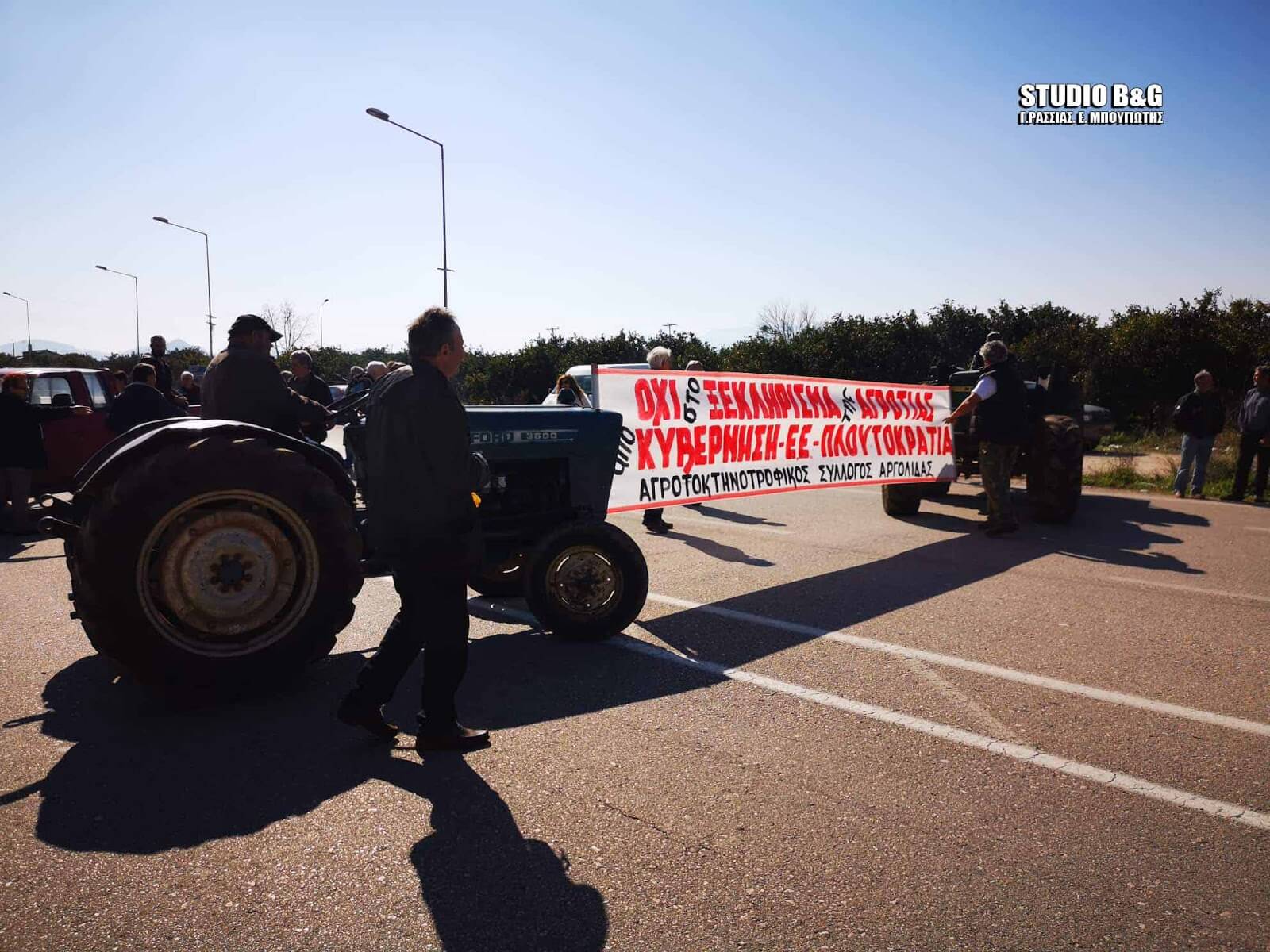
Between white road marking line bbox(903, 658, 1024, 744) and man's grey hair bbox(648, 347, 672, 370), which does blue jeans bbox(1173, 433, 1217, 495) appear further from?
white road marking line bbox(903, 658, 1024, 744)

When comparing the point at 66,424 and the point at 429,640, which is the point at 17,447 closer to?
the point at 66,424

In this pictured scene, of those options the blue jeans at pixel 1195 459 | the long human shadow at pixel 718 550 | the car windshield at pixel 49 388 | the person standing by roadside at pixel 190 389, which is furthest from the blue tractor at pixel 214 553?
the blue jeans at pixel 1195 459

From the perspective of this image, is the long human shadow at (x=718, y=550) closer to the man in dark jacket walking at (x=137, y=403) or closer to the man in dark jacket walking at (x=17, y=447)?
the man in dark jacket walking at (x=137, y=403)

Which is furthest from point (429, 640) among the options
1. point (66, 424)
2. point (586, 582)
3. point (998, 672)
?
point (66, 424)

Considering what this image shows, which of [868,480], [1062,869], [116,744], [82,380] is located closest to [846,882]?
[1062,869]

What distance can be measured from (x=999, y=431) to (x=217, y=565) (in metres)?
7.87

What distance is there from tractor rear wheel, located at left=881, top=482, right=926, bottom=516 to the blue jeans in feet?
15.6

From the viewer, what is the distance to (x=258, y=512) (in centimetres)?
435

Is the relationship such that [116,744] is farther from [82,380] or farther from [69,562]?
[82,380]

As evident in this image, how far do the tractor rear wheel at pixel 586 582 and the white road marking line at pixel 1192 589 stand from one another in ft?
14.2

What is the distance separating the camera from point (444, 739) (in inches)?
149

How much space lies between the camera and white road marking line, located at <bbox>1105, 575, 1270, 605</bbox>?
21.9 feet

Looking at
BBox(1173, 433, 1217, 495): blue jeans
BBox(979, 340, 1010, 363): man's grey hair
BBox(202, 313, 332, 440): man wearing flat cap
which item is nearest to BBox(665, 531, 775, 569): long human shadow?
BBox(979, 340, 1010, 363): man's grey hair

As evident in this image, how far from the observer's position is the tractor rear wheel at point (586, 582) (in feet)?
17.6
